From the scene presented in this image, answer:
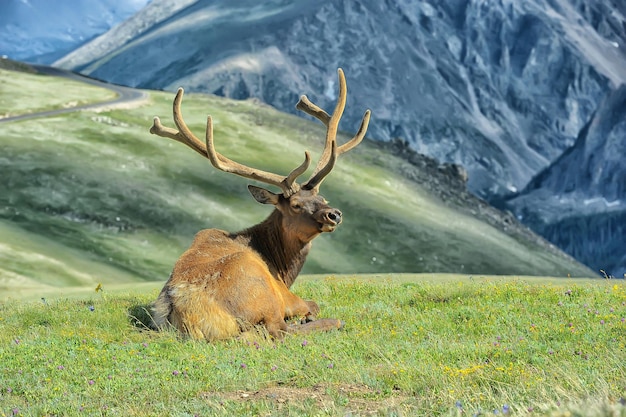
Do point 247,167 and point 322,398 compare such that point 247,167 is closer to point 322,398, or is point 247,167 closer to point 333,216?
point 333,216

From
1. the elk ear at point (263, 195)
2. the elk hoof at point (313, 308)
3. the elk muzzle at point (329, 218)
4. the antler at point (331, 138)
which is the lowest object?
the elk hoof at point (313, 308)

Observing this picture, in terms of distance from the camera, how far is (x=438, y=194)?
11825cm

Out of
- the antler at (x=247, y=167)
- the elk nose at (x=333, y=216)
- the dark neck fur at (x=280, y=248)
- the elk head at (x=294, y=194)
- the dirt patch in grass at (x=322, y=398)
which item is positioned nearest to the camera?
the dirt patch in grass at (x=322, y=398)

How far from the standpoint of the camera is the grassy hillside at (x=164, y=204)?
61906 mm

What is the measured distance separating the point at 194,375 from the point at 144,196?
2561 inches

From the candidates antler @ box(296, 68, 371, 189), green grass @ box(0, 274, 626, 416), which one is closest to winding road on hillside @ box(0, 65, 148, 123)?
antler @ box(296, 68, 371, 189)

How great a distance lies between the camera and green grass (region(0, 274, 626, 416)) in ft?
35.3

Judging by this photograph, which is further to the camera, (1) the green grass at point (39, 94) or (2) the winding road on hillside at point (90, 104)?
(1) the green grass at point (39, 94)

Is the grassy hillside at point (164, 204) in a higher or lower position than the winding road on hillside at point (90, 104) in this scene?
higher

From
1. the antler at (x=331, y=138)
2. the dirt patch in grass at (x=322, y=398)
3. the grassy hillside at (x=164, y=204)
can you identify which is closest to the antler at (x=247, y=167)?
the antler at (x=331, y=138)

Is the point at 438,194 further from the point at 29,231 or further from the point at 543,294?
the point at 543,294

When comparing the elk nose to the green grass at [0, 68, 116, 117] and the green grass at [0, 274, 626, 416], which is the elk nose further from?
the green grass at [0, 68, 116, 117]

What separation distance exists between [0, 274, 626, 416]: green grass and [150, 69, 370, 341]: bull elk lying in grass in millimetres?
484

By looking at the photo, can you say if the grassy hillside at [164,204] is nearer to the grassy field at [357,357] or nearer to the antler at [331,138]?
the antler at [331,138]
